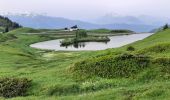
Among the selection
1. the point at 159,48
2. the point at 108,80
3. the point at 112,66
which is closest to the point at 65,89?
the point at 108,80

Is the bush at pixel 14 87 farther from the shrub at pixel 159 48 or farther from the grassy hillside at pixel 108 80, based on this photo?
the shrub at pixel 159 48

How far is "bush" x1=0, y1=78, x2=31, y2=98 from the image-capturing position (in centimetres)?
3475

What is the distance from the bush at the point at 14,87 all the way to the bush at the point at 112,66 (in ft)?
14.9

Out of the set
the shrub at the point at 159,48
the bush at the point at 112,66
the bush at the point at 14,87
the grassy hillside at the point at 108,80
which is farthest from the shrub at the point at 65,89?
the shrub at the point at 159,48

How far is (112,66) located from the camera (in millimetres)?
35156

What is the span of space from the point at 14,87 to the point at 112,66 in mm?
8893

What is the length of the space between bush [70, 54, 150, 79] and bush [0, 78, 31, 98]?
455 cm

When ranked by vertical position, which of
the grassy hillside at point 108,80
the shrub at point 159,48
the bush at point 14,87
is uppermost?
the shrub at point 159,48

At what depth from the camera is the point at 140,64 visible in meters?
34.5

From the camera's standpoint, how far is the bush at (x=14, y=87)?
34750mm

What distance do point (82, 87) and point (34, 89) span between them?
4817 millimetres

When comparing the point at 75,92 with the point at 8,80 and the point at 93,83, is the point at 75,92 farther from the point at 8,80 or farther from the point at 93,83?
the point at 8,80

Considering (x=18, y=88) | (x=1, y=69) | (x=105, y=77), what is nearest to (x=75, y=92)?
(x=105, y=77)

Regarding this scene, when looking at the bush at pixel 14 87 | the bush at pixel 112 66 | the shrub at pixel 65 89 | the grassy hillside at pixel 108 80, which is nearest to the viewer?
the grassy hillside at pixel 108 80
